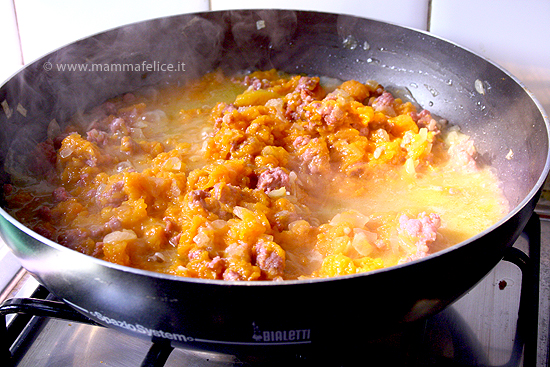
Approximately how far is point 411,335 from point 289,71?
5.21ft

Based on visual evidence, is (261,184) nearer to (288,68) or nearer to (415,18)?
(288,68)

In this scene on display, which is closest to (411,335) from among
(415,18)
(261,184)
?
(261,184)

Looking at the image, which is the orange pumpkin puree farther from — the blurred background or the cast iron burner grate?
the blurred background

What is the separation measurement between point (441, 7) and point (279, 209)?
1303mm

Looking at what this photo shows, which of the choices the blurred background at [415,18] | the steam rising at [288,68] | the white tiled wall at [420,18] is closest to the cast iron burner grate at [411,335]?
the steam rising at [288,68]

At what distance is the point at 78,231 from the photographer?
147 centimetres

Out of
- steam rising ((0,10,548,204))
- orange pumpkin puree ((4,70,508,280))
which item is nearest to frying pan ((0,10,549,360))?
steam rising ((0,10,548,204))

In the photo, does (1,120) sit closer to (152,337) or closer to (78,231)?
(78,231)

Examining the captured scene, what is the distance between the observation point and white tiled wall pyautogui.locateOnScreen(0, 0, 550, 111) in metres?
2.09

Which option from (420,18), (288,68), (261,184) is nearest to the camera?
(261,184)

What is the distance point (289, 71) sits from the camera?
2.52 m

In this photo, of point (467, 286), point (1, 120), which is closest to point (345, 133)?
point (467, 286)

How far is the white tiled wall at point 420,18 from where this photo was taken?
A: 209cm

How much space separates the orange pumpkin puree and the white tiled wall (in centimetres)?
39
